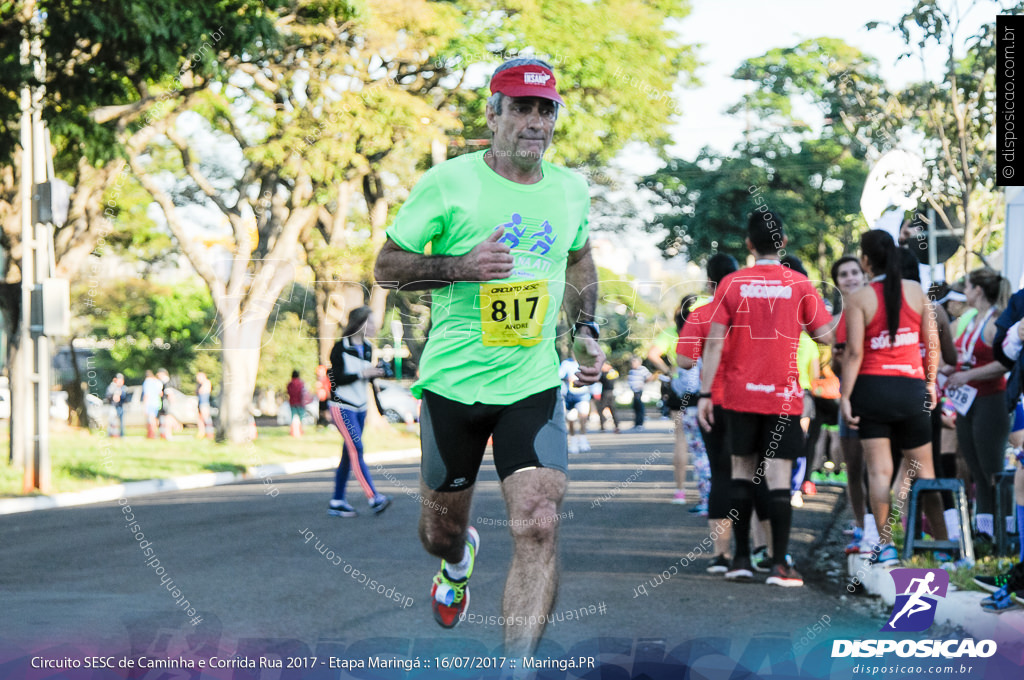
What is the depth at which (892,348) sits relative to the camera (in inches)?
256

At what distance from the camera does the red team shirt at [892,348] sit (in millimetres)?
6484

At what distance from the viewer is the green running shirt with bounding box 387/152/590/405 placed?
13.1 feet

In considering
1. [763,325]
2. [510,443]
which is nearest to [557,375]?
[510,443]

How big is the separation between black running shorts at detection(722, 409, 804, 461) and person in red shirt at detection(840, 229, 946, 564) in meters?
0.34

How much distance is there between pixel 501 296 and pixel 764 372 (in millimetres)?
2872

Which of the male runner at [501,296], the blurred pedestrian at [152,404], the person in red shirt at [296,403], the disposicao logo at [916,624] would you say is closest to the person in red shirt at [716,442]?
the disposicao logo at [916,624]

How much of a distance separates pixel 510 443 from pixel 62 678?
5.62ft

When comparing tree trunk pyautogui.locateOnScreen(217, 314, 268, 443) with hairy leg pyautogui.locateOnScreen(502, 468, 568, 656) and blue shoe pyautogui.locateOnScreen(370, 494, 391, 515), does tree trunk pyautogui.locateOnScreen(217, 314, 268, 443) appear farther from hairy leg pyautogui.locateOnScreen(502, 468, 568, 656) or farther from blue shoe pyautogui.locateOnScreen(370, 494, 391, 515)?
hairy leg pyautogui.locateOnScreen(502, 468, 568, 656)

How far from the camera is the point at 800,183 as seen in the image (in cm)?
1812

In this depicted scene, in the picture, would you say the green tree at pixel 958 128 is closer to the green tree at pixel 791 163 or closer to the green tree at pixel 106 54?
the green tree at pixel 791 163

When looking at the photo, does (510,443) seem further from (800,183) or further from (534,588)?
(800,183)

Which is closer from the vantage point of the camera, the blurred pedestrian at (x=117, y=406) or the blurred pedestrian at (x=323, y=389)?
the blurred pedestrian at (x=323, y=389)

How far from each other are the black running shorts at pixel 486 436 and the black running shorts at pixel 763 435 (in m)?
2.58

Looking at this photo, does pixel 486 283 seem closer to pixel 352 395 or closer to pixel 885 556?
pixel 885 556
